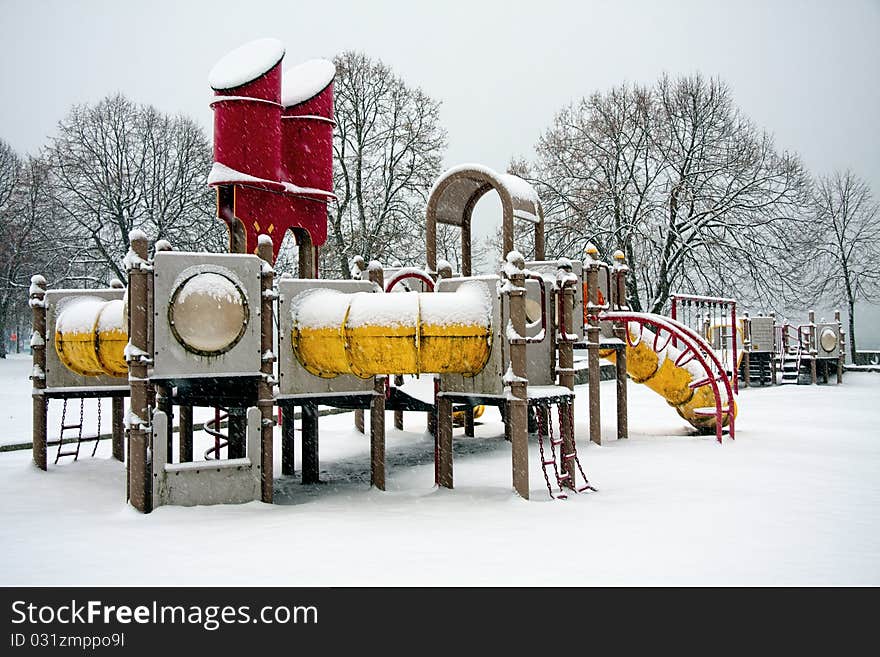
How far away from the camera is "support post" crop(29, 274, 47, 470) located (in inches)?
415

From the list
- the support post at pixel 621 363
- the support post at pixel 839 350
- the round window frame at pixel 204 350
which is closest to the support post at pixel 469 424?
the support post at pixel 621 363

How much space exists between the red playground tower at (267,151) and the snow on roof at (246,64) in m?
0.01

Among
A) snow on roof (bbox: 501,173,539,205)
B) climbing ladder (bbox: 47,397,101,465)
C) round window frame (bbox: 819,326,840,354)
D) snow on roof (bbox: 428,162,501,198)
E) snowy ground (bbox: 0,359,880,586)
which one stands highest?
snow on roof (bbox: 428,162,501,198)

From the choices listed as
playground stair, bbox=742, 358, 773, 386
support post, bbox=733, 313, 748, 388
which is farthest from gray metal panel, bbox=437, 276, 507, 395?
playground stair, bbox=742, 358, 773, 386

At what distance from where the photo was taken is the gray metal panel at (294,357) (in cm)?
888

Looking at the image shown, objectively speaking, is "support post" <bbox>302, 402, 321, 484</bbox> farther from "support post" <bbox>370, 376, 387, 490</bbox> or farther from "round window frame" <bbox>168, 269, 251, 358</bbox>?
"round window frame" <bbox>168, 269, 251, 358</bbox>

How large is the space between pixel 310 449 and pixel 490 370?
2.86 metres

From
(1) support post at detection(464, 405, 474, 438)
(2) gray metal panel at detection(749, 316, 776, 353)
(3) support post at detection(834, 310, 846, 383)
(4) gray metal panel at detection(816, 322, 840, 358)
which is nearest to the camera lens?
(1) support post at detection(464, 405, 474, 438)

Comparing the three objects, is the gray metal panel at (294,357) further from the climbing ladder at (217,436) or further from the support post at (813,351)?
the support post at (813,351)

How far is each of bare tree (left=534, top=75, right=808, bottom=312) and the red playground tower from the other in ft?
62.9

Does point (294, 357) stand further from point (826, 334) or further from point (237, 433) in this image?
point (826, 334)

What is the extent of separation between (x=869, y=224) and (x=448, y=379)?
38931 mm

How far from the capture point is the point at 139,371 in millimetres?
7738

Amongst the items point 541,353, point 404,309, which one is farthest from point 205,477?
point 541,353
